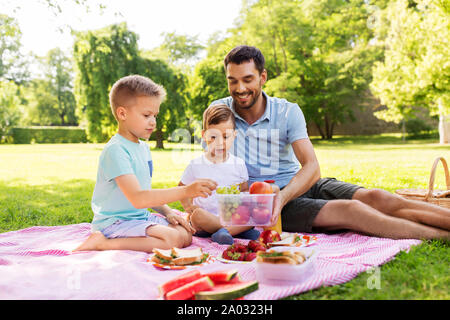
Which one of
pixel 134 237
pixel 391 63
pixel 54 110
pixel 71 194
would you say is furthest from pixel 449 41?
pixel 54 110

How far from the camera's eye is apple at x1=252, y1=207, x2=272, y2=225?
2629mm

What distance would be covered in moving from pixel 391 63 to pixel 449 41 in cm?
389

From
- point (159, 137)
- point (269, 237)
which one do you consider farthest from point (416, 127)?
point (269, 237)

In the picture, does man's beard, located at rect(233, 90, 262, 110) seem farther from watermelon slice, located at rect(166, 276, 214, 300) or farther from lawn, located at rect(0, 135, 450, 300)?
watermelon slice, located at rect(166, 276, 214, 300)

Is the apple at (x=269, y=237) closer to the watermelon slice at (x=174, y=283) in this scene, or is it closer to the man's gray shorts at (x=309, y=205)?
the man's gray shorts at (x=309, y=205)

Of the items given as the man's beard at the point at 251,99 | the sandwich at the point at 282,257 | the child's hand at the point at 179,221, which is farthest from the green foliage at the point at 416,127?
the sandwich at the point at 282,257

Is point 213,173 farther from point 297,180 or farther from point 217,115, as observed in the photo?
point 297,180

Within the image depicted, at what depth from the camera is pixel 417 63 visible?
1698cm

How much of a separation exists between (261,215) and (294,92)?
2242 cm

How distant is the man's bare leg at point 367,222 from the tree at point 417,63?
13091 millimetres
